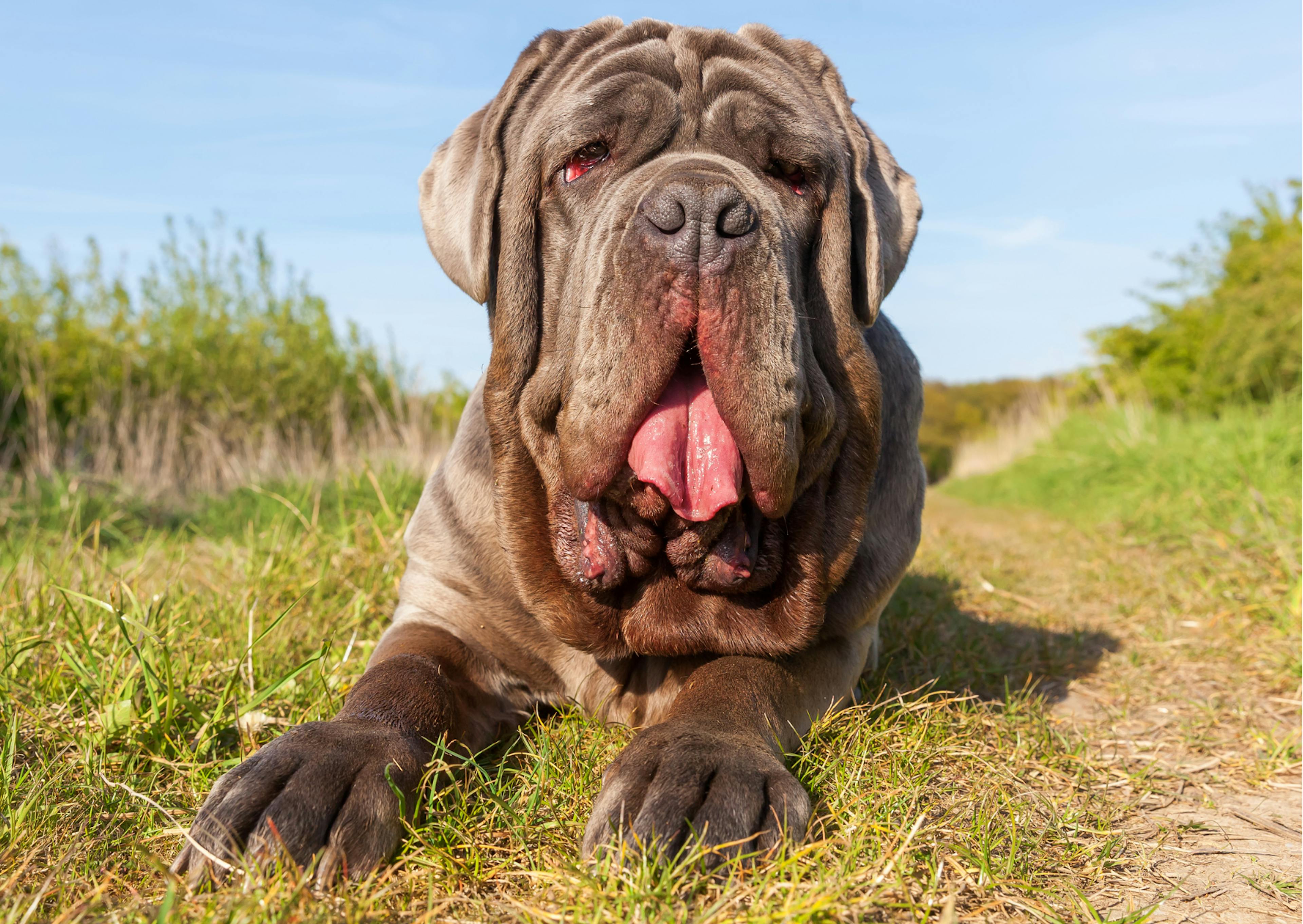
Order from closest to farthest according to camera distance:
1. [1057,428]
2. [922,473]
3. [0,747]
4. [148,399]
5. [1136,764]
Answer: [0,747], [1136,764], [922,473], [148,399], [1057,428]

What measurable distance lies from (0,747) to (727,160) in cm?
206

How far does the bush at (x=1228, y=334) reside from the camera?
1009cm

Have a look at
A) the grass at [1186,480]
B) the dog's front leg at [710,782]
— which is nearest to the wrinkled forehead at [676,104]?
the dog's front leg at [710,782]

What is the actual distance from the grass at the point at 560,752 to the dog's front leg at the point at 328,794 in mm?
58

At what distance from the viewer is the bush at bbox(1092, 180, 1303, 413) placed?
10094mm

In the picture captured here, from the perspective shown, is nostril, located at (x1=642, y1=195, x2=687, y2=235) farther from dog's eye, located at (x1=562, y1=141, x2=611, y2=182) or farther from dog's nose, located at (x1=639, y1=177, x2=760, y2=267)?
dog's eye, located at (x1=562, y1=141, x2=611, y2=182)

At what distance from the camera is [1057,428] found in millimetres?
14133

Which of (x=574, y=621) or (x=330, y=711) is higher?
(x=574, y=621)

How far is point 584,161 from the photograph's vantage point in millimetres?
2186

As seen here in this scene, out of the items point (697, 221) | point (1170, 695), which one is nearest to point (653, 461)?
point (697, 221)

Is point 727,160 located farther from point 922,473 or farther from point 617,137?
point 922,473

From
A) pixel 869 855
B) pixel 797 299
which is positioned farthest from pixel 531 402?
pixel 869 855

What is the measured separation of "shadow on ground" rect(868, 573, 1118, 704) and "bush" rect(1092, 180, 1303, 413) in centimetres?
694

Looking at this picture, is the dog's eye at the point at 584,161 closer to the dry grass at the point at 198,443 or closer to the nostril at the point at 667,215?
the nostril at the point at 667,215
